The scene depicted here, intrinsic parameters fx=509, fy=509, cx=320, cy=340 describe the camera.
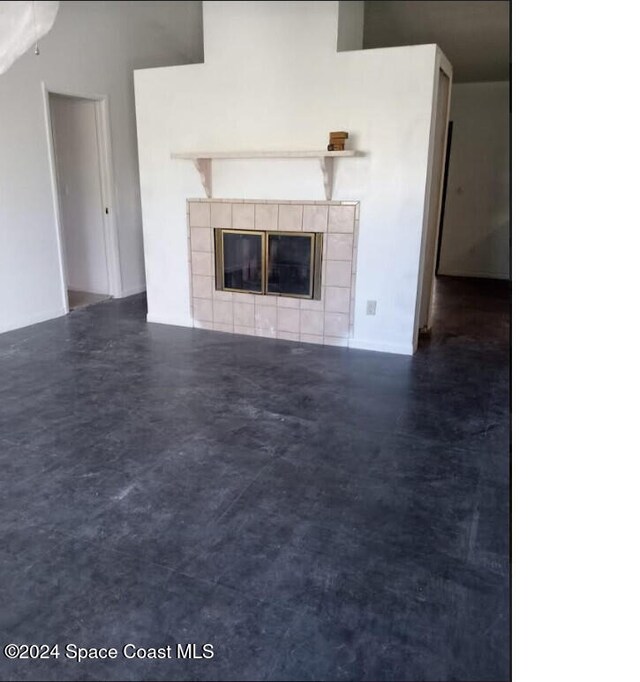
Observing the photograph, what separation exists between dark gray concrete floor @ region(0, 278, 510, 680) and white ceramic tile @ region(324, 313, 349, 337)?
56 cm

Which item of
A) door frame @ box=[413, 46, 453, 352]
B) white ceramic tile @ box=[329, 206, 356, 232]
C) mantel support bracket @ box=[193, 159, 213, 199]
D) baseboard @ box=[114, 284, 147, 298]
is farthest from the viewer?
baseboard @ box=[114, 284, 147, 298]

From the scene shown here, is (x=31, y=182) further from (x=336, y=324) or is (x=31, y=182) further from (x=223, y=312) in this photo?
(x=336, y=324)

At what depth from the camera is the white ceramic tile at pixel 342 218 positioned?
137 inches

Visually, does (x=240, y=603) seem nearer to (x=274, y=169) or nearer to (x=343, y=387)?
(x=343, y=387)

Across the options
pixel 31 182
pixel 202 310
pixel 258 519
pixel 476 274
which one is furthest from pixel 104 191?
pixel 476 274

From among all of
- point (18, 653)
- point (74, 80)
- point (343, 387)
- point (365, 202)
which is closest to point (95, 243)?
point (74, 80)

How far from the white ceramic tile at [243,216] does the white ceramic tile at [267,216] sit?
0.15 feet

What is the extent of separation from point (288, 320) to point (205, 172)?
1.25 meters

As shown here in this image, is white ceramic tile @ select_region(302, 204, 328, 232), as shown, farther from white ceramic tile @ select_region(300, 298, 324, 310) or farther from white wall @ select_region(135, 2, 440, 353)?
white ceramic tile @ select_region(300, 298, 324, 310)

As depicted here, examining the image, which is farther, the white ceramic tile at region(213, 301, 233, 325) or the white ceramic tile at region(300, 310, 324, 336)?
the white ceramic tile at region(213, 301, 233, 325)

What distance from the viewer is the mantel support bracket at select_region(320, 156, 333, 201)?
11.0 ft

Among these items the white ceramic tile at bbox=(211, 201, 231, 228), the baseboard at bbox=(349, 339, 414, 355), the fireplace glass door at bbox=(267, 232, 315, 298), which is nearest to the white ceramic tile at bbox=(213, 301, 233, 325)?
the fireplace glass door at bbox=(267, 232, 315, 298)
